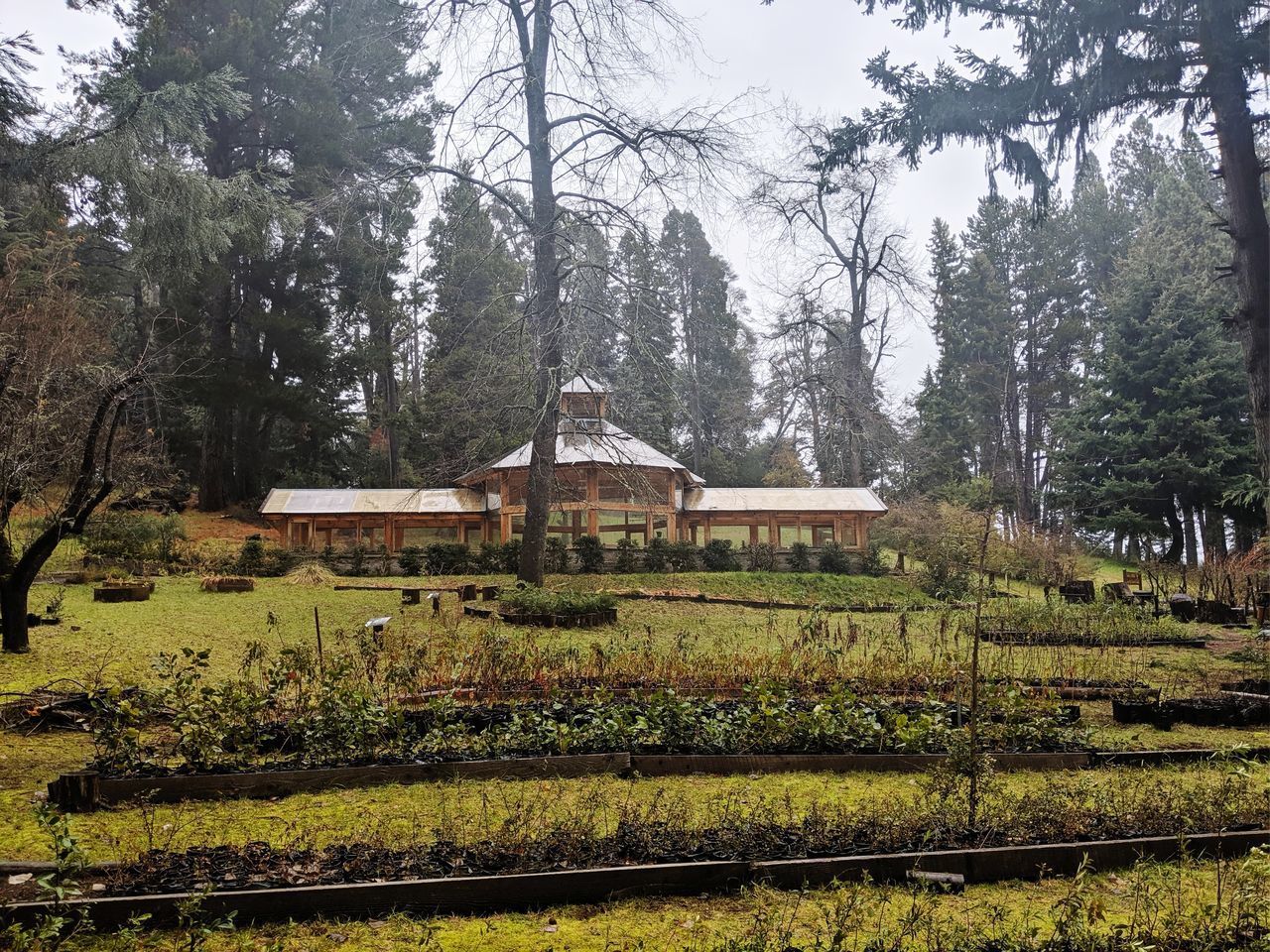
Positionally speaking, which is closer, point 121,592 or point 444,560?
point 121,592

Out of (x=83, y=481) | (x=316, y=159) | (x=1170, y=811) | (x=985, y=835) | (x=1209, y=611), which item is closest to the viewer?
(x=985, y=835)

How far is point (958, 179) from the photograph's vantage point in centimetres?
1112

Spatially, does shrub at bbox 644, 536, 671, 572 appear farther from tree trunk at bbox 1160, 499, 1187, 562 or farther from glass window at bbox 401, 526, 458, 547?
tree trunk at bbox 1160, 499, 1187, 562

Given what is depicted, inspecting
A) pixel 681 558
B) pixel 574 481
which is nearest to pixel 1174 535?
pixel 681 558

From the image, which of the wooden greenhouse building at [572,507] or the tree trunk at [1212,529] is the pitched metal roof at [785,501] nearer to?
the wooden greenhouse building at [572,507]

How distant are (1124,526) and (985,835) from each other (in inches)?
901

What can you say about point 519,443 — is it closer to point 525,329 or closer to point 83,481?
point 525,329

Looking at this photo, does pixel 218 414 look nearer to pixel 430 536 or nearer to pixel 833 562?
pixel 430 536

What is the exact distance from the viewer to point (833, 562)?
2045 cm

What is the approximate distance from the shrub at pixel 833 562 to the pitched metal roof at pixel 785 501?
5.38ft

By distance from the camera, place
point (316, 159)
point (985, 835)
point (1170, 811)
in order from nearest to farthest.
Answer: point (985, 835) → point (1170, 811) → point (316, 159)

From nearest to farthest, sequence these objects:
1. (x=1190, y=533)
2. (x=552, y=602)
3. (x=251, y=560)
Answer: (x=552, y=602)
(x=251, y=560)
(x=1190, y=533)

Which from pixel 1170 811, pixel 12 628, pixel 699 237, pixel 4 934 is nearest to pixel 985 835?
pixel 1170 811

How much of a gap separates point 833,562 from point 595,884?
1761cm
